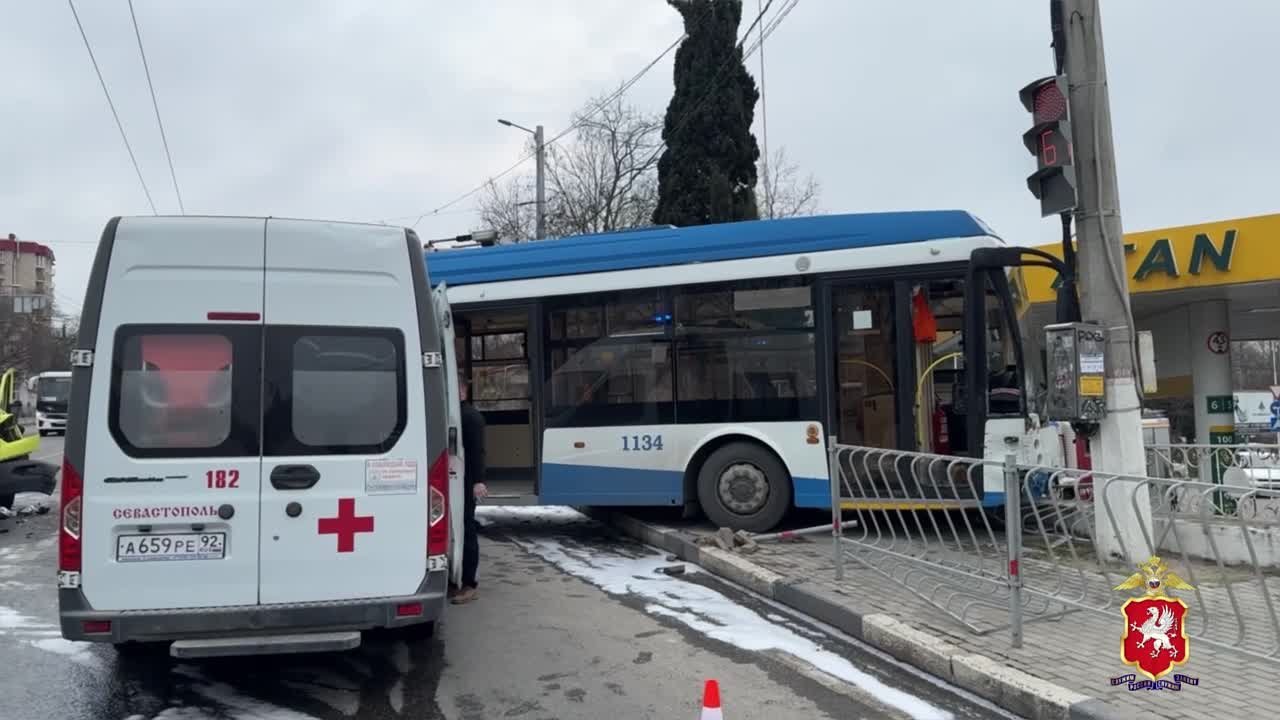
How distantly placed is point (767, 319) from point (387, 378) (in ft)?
16.3

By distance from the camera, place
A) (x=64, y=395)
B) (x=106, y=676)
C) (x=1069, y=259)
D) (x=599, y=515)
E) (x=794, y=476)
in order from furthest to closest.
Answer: (x=64, y=395), (x=599, y=515), (x=794, y=476), (x=1069, y=259), (x=106, y=676)

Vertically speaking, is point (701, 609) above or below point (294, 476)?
below

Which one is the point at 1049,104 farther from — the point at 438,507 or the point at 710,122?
the point at 710,122

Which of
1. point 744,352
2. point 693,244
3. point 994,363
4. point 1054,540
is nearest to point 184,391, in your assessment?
point 1054,540

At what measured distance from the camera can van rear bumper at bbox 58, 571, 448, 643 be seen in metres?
4.41

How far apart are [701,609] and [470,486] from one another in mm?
2037

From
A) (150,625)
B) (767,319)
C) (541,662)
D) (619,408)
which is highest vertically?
(767,319)

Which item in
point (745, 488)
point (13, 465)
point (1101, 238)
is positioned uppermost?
point (1101, 238)

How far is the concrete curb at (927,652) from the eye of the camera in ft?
14.3

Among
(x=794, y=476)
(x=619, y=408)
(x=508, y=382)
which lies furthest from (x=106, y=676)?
(x=508, y=382)

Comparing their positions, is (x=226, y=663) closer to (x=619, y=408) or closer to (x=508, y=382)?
(x=619, y=408)

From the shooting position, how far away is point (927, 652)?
5215 millimetres

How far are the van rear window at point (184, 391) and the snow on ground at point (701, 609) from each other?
10.9 feet

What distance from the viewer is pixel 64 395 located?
104ft
